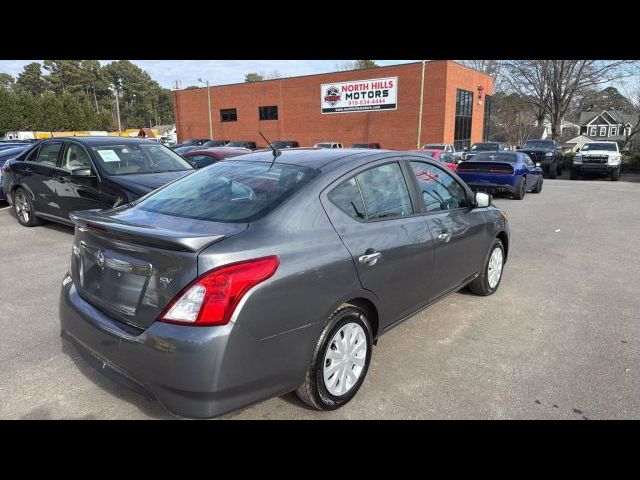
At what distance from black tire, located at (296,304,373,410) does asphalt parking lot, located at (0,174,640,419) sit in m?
0.09

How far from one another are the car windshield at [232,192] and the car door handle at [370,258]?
60 cm

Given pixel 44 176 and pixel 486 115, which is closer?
pixel 44 176

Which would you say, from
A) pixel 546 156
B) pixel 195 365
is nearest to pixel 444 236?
pixel 195 365

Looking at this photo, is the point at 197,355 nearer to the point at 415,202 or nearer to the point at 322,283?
the point at 322,283

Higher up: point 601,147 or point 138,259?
point 601,147

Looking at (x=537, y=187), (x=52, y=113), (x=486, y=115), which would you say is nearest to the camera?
(x=537, y=187)

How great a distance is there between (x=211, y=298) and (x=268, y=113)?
40.5 meters

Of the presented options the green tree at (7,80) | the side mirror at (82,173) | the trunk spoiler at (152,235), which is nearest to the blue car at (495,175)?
the side mirror at (82,173)

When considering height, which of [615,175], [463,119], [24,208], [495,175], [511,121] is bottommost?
[615,175]

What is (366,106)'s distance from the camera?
115 feet

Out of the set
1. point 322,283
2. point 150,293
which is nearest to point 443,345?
point 322,283

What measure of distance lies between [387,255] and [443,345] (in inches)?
48.2

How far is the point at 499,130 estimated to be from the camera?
176ft

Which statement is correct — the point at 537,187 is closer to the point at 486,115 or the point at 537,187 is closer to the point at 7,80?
the point at 486,115
